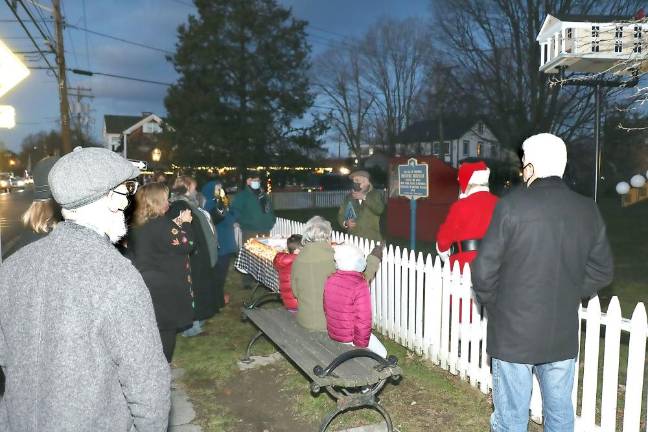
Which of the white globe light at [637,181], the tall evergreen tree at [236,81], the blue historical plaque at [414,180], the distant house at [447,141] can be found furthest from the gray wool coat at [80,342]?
the distant house at [447,141]

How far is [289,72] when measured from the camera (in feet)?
75.5

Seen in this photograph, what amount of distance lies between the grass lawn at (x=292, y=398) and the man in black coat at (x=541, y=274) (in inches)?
51.1

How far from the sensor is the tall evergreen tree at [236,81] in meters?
22.4

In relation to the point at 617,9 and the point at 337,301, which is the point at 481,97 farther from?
the point at 337,301

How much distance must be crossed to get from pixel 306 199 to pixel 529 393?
86.4 ft

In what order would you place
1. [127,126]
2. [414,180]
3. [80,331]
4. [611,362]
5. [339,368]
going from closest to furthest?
[80,331] → [611,362] → [339,368] → [414,180] → [127,126]

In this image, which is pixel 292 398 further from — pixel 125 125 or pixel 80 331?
pixel 125 125

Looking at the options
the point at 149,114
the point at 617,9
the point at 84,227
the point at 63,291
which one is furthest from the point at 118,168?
the point at 149,114

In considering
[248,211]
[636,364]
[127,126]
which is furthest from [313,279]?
[127,126]

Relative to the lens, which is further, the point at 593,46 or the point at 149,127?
the point at 149,127

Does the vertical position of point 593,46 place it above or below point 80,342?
above

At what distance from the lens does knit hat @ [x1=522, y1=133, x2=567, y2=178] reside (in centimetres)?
270

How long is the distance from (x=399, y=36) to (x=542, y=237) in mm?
44244

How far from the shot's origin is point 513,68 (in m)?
19.3
